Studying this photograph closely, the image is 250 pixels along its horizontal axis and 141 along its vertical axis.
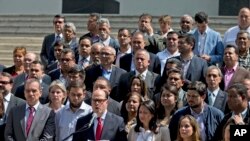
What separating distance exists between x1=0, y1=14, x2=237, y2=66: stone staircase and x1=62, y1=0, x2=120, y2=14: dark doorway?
92 centimetres

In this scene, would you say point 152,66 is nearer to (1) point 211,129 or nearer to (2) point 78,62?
(2) point 78,62

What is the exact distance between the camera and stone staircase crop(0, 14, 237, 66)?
20250 millimetres

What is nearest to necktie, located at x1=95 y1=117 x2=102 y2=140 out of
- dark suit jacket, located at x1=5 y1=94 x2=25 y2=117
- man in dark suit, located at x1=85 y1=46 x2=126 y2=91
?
dark suit jacket, located at x1=5 y1=94 x2=25 y2=117

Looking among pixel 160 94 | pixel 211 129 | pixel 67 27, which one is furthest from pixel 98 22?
pixel 211 129

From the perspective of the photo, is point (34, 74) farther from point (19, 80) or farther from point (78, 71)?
point (78, 71)

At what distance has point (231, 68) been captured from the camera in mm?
13039

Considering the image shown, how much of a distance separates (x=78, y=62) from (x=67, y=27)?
1.15 meters

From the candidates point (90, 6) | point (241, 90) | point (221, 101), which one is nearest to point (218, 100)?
point (221, 101)

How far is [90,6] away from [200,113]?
11736 millimetres

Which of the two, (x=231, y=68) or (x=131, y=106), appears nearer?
(x=131, y=106)

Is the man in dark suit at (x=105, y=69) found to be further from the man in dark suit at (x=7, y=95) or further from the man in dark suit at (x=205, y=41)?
the man in dark suit at (x=205, y=41)

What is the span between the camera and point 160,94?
474 inches

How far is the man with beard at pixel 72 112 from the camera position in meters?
11.7

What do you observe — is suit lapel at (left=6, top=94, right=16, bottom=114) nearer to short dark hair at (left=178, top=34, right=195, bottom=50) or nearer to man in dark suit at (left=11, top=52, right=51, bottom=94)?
man in dark suit at (left=11, top=52, right=51, bottom=94)
